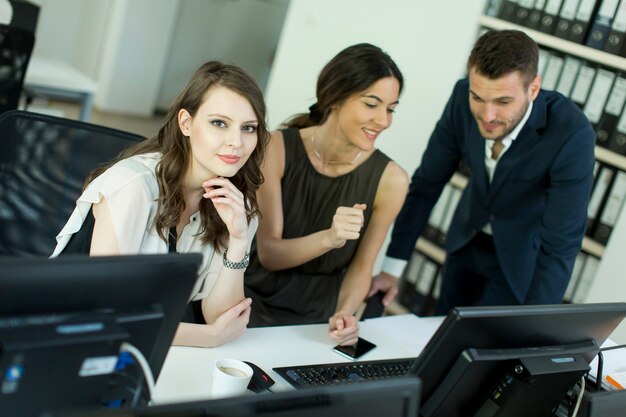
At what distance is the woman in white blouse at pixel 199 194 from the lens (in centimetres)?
175

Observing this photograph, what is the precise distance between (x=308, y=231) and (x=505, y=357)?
122 cm

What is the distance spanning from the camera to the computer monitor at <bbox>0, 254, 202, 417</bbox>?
0.97 m

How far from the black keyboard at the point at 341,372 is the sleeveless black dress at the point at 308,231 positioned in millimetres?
594

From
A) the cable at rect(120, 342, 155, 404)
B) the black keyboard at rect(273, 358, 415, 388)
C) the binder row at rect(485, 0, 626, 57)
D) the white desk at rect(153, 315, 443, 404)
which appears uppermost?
the binder row at rect(485, 0, 626, 57)

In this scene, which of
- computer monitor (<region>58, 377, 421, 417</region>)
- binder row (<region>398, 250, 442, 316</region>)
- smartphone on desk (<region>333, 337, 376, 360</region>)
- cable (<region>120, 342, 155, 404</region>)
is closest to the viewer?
computer monitor (<region>58, 377, 421, 417</region>)

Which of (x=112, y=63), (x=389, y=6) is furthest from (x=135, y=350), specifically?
(x=112, y=63)

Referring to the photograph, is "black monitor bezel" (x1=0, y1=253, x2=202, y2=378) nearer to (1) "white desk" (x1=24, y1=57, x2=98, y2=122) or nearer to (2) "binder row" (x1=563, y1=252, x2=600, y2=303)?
(2) "binder row" (x1=563, y1=252, x2=600, y2=303)

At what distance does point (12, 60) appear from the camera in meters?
2.84

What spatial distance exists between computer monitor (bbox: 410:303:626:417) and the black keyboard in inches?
12.8

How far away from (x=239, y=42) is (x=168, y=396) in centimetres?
478

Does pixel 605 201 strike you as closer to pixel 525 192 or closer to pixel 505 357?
pixel 525 192

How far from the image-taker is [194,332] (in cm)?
169

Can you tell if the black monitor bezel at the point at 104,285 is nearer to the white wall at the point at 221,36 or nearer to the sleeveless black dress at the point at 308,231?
the sleeveless black dress at the point at 308,231

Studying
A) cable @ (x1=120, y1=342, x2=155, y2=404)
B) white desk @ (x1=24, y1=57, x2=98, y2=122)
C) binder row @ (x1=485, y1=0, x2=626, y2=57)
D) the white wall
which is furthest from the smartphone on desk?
the white wall
